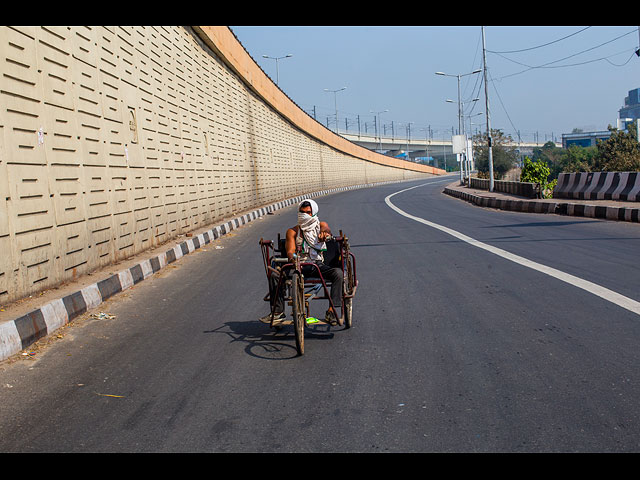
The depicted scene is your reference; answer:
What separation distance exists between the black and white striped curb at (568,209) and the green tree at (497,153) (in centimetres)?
4323

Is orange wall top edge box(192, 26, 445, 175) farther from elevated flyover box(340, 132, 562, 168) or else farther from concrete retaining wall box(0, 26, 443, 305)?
elevated flyover box(340, 132, 562, 168)

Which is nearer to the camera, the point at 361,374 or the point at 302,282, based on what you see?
the point at 361,374

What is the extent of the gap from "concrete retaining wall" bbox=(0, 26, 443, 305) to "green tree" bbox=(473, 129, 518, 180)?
51337mm

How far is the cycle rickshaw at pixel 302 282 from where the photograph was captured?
Result: 233 inches

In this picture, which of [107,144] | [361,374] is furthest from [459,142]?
[361,374]

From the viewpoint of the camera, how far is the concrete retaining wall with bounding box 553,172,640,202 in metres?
22.5

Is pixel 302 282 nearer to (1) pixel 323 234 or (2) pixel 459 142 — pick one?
(1) pixel 323 234

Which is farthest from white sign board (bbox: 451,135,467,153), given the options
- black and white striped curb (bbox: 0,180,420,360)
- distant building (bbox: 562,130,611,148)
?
distant building (bbox: 562,130,611,148)

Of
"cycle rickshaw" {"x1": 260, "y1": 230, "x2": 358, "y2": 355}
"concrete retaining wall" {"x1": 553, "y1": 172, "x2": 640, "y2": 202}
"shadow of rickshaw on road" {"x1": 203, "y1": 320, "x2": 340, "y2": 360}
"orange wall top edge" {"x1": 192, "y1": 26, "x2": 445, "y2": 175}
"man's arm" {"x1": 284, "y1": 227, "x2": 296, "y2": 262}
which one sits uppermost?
"orange wall top edge" {"x1": 192, "y1": 26, "x2": 445, "y2": 175}

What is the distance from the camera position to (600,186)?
24250 millimetres

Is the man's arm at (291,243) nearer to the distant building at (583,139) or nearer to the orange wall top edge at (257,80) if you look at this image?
the orange wall top edge at (257,80)

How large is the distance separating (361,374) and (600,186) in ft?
71.1

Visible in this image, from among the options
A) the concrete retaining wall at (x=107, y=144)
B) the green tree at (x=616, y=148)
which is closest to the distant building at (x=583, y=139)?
the green tree at (x=616, y=148)
